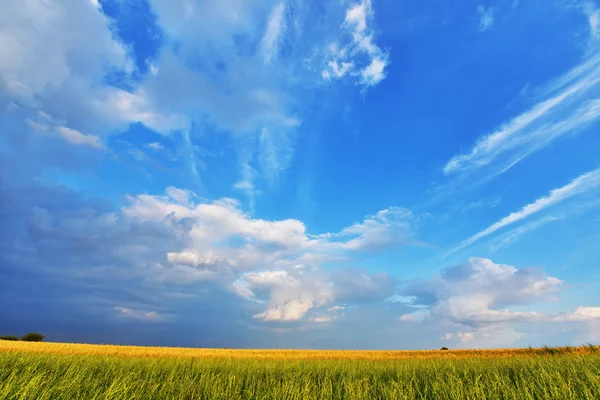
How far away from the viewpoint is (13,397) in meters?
6.69

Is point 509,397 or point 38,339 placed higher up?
point 38,339

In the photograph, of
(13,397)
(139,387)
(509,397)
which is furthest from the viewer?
(139,387)

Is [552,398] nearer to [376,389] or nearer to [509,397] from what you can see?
[509,397]

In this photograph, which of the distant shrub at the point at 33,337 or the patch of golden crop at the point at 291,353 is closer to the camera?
the patch of golden crop at the point at 291,353

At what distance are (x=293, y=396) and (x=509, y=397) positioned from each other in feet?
16.4

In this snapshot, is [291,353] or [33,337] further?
[33,337]

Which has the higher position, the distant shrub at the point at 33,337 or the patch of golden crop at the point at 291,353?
the distant shrub at the point at 33,337

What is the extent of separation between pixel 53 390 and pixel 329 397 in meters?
6.10

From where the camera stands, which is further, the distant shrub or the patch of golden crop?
the distant shrub

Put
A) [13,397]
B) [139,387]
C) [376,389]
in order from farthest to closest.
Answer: [376,389], [139,387], [13,397]

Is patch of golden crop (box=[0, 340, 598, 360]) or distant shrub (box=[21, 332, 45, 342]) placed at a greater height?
distant shrub (box=[21, 332, 45, 342])

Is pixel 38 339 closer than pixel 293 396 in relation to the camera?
No

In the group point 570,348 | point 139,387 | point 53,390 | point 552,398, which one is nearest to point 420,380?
point 552,398

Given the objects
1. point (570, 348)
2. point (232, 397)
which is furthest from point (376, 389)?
point (570, 348)
